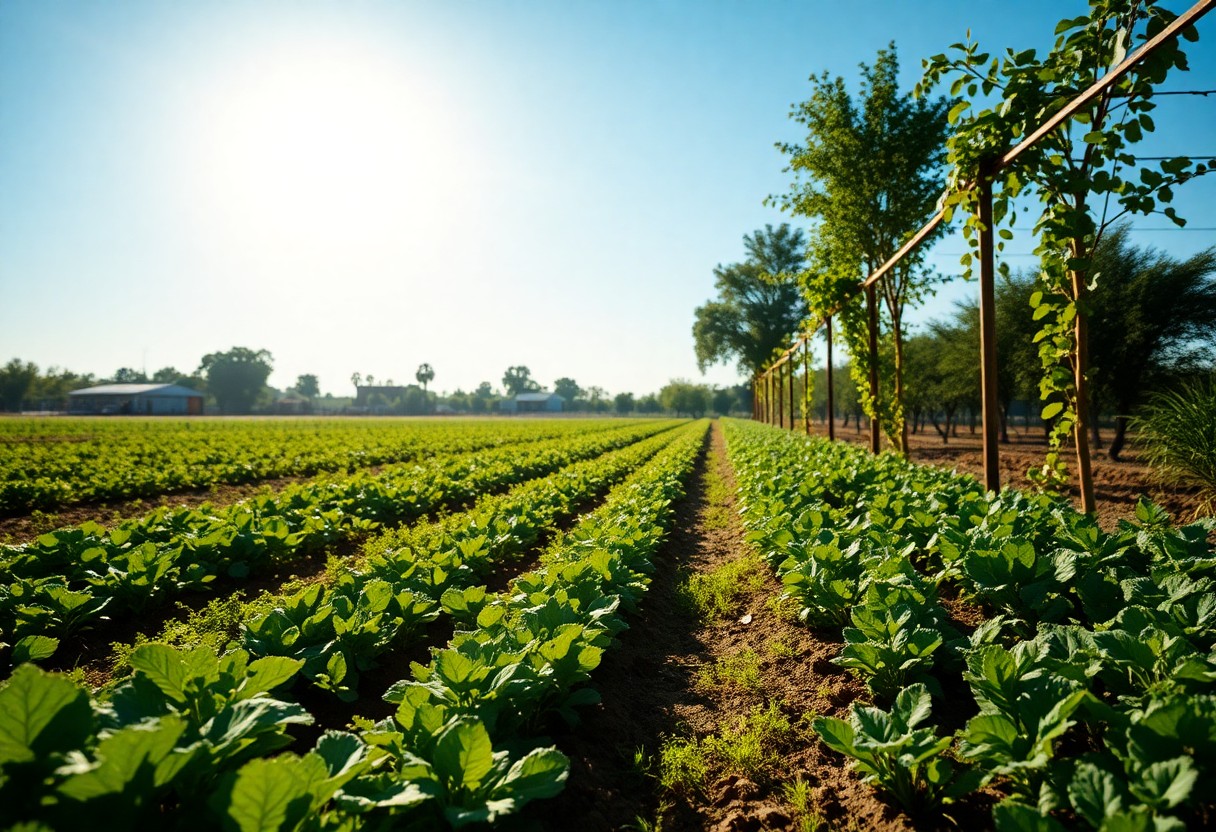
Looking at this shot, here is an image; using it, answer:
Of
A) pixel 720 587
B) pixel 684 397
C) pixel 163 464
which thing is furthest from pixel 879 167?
pixel 684 397

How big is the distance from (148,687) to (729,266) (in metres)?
53.8

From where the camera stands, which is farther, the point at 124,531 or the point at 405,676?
the point at 124,531

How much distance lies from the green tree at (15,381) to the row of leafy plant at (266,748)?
120m

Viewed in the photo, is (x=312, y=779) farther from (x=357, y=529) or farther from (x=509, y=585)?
(x=357, y=529)

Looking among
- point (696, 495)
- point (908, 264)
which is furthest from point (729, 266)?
point (696, 495)

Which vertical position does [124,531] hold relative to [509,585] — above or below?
above

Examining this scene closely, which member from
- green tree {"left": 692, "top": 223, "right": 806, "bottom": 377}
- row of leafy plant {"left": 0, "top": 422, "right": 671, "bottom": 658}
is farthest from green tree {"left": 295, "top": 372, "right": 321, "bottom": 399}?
row of leafy plant {"left": 0, "top": 422, "right": 671, "bottom": 658}

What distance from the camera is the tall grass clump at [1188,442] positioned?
6.50 m

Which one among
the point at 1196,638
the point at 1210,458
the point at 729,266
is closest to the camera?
the point at 1196,638

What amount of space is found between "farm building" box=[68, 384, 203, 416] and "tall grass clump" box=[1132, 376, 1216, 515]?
101m

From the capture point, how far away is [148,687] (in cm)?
199

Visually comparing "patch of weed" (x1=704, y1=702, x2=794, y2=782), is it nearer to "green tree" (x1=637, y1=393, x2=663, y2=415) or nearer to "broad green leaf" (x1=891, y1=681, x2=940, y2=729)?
"broad green leaf" (x1=891, y1=681, x2=940, y2=729)

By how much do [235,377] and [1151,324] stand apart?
143155 millimetres

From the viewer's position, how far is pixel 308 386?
6845 inches
